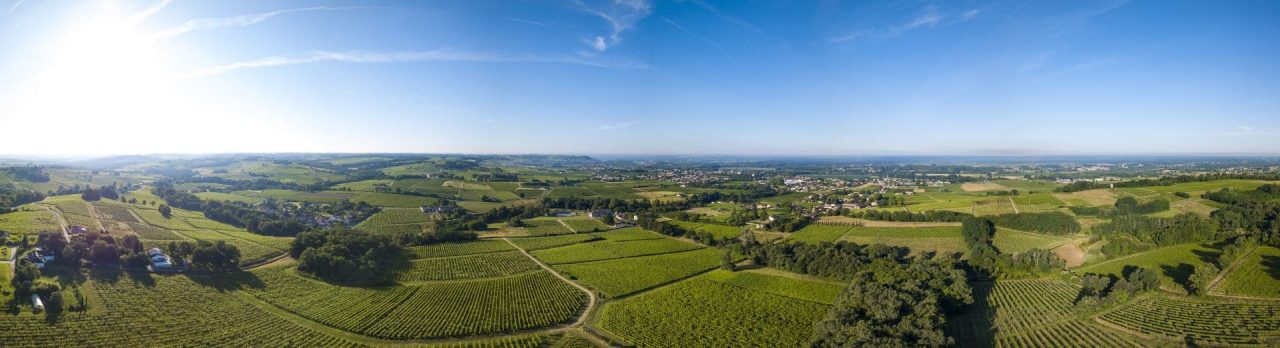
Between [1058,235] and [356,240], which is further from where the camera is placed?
[1058,235]

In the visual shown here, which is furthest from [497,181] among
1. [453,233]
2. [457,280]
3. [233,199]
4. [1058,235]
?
[1058,235]

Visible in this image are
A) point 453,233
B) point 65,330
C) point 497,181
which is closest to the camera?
point 65,330

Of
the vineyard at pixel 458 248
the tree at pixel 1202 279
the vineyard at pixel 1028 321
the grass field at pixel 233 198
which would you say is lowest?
the vineyard at pixel 458 248

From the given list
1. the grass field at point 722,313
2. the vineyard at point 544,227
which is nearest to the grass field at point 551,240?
the vineyard at point 544,227

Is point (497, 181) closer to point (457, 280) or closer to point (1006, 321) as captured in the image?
point (457, 280)

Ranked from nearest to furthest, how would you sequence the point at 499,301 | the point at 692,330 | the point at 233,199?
1. the point at 692,330
2. the point at 499,301
3. the point at 233,199

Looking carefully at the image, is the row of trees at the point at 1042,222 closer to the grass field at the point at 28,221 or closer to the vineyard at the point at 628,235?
the vineyard at the point at 628,235

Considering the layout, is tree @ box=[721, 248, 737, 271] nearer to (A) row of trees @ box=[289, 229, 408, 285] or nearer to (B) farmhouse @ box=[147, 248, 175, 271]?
(A) row of trees @ box=[289, 229, 408, 285]
